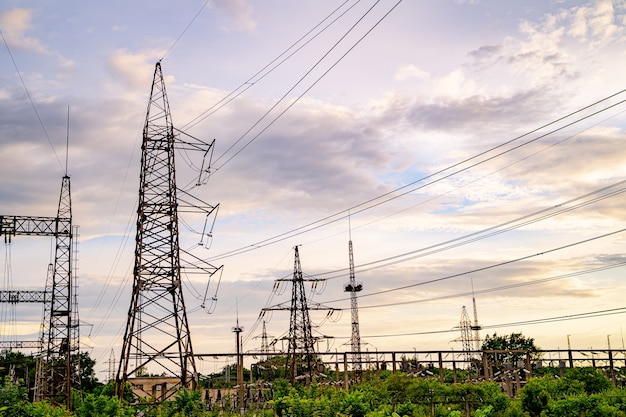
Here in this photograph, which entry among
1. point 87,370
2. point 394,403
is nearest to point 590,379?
point 394,403

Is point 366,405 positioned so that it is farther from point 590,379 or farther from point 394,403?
point 590,379

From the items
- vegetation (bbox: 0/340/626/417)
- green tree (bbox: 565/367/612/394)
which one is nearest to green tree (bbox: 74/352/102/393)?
vegetation (bbox: 0/340/626/417)

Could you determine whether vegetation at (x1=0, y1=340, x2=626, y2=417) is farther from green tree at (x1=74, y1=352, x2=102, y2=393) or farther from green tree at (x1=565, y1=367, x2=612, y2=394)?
green tree at (x1=74, y1=352, x2=102, y2=393)

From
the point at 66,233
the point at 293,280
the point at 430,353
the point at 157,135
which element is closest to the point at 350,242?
the point at 293,280

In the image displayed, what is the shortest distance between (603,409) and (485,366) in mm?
28677

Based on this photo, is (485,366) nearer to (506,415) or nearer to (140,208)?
(506,415)

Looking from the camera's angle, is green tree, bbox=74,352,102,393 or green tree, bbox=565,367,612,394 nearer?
green tree, bbox=565,367,612,394

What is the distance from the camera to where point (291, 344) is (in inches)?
2377

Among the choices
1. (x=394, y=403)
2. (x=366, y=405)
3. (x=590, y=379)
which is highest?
(x=366, y=405)

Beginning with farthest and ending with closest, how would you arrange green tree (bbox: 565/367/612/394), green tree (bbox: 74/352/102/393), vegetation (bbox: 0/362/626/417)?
green tree (bbox: 74/352/102/393) → green tree (bbox: 565/367/612/394) → vegetation (bbox: 0/362/626/417)

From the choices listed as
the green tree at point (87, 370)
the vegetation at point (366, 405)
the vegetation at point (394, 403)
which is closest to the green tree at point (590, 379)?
the vegetation at point (394, 403)

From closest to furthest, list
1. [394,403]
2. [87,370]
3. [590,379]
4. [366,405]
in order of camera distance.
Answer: [366,405]
[394,403]
[590,379]
[87,370]

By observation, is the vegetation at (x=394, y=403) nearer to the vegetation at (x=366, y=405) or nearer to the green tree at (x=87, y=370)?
the vegetation at (x=366, y=405)

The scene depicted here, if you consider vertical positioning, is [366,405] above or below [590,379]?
above
